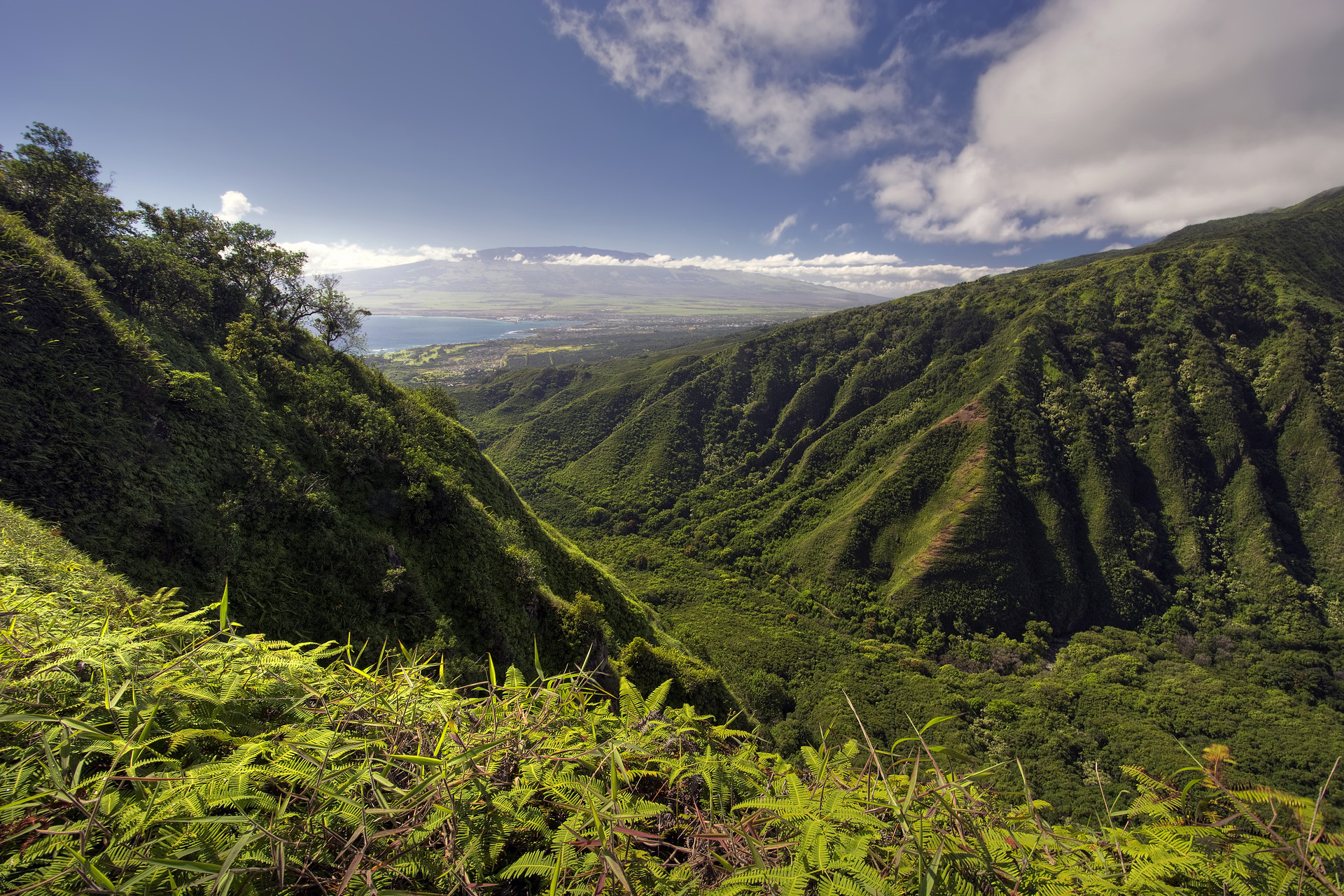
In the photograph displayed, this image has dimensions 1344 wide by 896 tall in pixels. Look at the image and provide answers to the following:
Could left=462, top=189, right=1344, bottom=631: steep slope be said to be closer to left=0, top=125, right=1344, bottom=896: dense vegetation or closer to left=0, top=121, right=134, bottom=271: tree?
left=0, top=125, right=1344, bottom=896: dense vegetation

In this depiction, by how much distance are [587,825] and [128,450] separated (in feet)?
58.4

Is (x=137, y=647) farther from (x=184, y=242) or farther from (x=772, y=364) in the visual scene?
(x=772, y=364)

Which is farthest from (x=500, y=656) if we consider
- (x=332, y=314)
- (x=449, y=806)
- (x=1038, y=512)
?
(x=1038, y=512)

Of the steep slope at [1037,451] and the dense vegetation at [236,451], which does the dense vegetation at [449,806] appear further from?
the steep slope at [1037,451]

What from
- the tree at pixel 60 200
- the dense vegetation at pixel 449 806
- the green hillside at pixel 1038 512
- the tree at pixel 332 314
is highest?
the tree at pixel 60 200

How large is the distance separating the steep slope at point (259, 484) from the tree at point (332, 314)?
113cm

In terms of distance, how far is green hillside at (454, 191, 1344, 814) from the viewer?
178 feet

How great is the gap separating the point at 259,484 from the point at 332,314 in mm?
14591

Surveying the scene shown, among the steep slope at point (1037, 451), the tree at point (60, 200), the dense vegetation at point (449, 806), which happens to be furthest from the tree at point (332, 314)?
the steep slope at point (1037, 451)

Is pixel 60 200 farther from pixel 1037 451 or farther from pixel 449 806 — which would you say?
pixel 1037 451

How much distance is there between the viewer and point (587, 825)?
2.26 meters

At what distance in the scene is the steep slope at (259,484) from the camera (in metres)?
11.4

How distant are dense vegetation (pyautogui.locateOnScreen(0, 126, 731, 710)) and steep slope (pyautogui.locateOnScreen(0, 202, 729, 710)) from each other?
0.21 ft

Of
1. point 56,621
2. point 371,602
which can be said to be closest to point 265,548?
point 371,602
